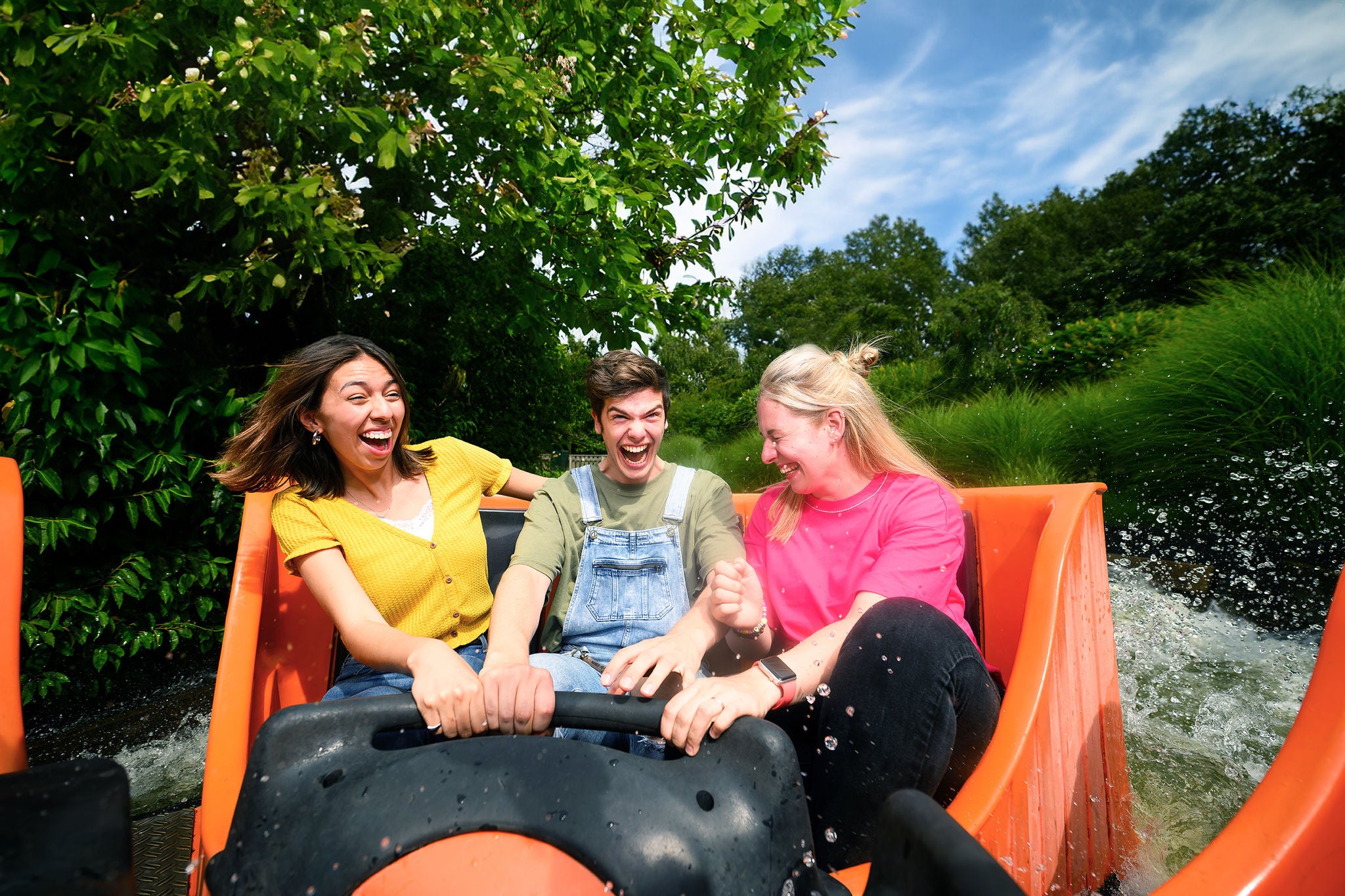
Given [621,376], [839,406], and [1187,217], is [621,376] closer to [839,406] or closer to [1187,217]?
[839,406]

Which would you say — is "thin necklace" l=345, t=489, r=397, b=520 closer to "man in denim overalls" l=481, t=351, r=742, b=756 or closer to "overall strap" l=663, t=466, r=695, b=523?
"man in denim overalls" l=481, t=351, r=742, b=756

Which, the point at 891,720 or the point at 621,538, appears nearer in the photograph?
the point at 891,720

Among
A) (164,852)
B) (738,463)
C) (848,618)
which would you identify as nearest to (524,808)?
(848,618)

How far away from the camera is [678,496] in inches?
71.4

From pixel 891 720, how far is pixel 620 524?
32.5 inches

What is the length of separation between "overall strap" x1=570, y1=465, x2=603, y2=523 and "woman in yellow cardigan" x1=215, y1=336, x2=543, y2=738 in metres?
0.28

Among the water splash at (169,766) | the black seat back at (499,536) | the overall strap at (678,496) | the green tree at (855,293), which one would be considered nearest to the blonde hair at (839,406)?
the overall strap at (678,496)

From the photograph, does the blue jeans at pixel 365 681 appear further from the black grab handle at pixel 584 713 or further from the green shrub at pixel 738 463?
the green shrub at pixel 738 463

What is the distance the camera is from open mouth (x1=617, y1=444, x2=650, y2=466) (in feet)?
5.87

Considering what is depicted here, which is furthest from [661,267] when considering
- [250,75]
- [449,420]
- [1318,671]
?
[1318,671]

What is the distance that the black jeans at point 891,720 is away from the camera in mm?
1169

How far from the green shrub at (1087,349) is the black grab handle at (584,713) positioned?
648cm

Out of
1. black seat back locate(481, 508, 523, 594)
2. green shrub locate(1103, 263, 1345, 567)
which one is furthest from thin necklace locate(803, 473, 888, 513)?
green shrub locate(1103, 263, 1345, 567)

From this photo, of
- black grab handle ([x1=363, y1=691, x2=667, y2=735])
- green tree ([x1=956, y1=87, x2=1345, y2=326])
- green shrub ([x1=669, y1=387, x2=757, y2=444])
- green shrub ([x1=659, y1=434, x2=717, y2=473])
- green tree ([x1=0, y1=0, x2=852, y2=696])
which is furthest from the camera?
green tree ([x1=956, y1=87, x2=1345, y2=326])
